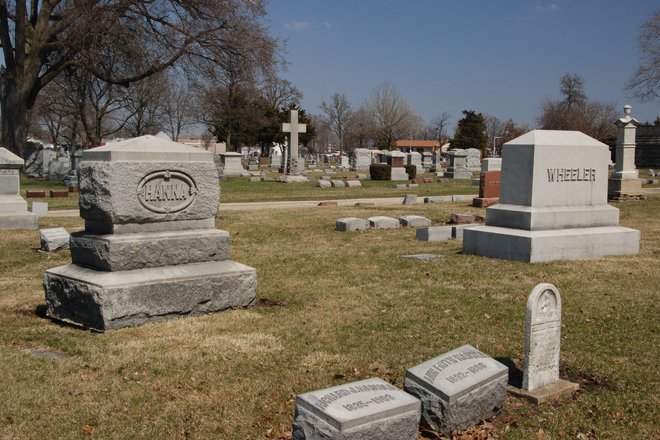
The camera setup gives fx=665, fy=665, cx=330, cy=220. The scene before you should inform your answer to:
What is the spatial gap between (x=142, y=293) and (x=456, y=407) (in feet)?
11.2

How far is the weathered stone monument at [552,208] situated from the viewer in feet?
31.7

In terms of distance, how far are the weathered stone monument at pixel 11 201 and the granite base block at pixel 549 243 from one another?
29.6ft

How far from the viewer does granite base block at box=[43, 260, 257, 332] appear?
614 cm

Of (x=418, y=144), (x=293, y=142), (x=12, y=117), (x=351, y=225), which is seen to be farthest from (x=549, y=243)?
(x=418, y=144)

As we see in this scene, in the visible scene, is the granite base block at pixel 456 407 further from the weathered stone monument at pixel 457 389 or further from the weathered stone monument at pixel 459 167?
the weathered stone monument at pixel 459 167

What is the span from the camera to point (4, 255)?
34.8 ft

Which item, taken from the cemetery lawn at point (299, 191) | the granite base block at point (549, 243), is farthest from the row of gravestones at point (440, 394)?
the cemetery lawn at point (299, 191)

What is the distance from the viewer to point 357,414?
3508mm

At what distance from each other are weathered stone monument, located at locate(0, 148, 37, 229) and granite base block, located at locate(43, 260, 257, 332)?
7748 mm

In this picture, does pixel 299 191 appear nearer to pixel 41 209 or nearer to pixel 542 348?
pixel 41 209

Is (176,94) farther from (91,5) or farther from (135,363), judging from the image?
(135,363)

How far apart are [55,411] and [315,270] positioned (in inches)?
208

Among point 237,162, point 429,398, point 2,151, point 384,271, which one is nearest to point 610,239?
point 384,271

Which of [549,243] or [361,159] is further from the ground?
[361,159]
